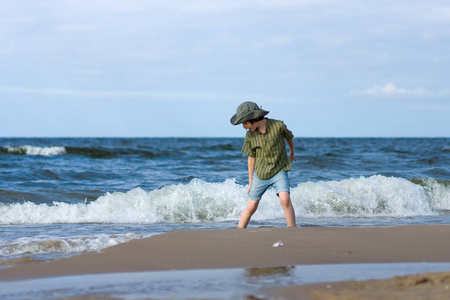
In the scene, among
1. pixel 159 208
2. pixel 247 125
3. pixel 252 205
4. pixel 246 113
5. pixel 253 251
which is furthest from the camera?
pixel 159 208

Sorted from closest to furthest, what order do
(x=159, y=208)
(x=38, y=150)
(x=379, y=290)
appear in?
→ (x=379, y=290)
(x=159, y=208)
(x=38, y=150)

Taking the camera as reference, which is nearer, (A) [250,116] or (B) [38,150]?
(A) [250,116]

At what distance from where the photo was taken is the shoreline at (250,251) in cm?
469

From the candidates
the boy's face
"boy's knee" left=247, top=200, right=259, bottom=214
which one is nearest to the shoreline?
"boy's knee" left=247, top=200, right=259, bottom=214

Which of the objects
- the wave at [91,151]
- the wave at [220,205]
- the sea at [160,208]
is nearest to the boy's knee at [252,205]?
the sea at [160,208]

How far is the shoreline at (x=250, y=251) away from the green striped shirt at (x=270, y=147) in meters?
0.74

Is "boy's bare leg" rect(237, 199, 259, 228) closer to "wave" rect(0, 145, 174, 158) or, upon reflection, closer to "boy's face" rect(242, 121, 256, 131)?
"boy's face" rect(242, 121, 256, 131)

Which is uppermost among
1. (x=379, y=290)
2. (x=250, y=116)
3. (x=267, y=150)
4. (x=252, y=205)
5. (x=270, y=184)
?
(x=250, y=116)

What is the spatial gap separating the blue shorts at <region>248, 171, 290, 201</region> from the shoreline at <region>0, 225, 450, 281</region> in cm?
47

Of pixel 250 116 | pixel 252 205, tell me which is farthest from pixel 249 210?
pixel 250 116

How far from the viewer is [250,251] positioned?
5.22 m

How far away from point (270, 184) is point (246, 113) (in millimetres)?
992

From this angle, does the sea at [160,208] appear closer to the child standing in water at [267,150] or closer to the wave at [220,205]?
the wave at [220,205]

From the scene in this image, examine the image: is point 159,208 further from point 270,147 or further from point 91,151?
point 91,151
